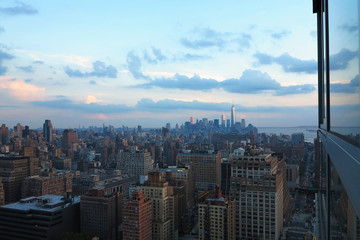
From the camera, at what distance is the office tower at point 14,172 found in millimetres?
13344

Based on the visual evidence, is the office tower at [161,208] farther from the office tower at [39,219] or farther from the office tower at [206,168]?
the office tower at [206,168]

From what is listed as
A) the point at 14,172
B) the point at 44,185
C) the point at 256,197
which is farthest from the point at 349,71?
the point at 14,172

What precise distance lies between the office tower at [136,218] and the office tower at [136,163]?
10.8 meters

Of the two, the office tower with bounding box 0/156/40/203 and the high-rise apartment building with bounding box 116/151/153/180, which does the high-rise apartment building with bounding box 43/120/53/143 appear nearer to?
the high-rise apartment building with bounding box 116/151/153/180

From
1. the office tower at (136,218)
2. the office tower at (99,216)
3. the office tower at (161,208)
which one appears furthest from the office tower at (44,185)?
the office tower at (136,218)

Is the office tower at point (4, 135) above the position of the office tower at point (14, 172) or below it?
above

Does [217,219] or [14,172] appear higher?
[14,172]

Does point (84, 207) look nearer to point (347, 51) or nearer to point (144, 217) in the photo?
point (144, 217)

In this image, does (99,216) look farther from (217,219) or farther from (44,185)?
(44,185)

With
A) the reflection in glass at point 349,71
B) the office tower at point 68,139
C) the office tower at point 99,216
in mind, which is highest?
the reflection in glass at point 349,71

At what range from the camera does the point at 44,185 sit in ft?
41.5

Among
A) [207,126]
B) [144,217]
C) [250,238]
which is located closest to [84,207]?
[144,217]

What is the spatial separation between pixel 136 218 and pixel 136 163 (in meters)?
11.5

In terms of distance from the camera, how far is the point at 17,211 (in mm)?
8734
